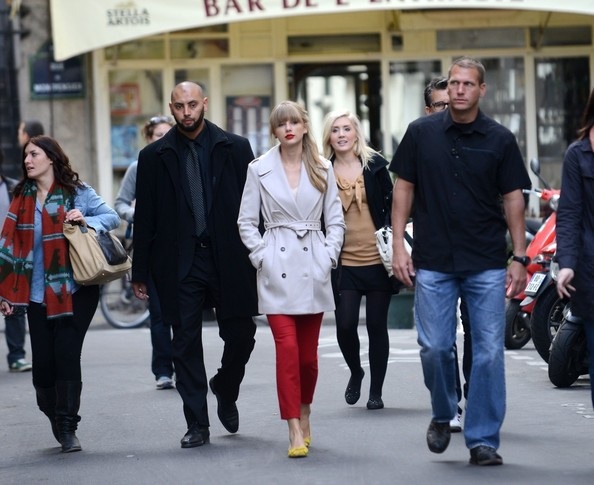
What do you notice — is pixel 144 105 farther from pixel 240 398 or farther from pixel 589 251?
pixel 589 251

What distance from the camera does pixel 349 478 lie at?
24.0 feet

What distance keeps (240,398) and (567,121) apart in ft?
36.8

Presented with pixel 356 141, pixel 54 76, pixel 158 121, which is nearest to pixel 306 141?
pixel 356 141

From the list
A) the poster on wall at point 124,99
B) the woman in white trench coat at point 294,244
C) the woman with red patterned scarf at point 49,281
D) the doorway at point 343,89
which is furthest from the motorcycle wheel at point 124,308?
the woman in white trench coat at point 294,244

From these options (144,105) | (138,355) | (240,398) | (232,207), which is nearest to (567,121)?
(144,105)

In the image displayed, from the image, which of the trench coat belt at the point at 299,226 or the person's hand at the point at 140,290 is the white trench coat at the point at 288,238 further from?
the person's hand at the point at 140,290

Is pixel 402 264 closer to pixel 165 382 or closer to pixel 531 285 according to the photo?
pixel 165 382

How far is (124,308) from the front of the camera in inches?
679

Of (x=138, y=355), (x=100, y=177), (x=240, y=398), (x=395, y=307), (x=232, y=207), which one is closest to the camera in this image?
(x=232, y=207)

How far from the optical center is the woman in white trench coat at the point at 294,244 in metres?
8.05

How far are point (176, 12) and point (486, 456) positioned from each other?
11.4 m

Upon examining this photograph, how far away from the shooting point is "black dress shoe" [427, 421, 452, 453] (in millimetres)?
7508

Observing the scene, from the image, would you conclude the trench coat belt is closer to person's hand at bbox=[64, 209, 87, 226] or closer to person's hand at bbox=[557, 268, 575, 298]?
person's hand at bbox=[64, 209, 87, 226]

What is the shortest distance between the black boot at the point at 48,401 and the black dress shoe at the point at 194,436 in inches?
30.9
